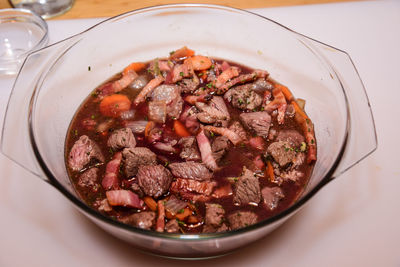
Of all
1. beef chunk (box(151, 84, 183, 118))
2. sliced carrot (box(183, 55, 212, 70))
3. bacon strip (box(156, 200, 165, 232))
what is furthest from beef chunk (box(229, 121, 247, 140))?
bacon strip (box(156, 200, 165, 232))

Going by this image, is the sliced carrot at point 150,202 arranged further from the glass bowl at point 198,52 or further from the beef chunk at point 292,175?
the beef chunk at point 292,175

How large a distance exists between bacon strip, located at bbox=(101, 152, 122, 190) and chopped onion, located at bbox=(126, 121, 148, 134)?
9.9 inches

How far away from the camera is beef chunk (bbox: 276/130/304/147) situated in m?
2.71

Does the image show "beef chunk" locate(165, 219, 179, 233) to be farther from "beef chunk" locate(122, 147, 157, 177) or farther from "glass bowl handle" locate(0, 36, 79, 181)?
"glass bowl handle" locate(0, 36, 79, 181)

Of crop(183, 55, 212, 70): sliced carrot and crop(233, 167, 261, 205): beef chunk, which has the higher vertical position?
crop(183, 55, 212, 70): sliced carrot

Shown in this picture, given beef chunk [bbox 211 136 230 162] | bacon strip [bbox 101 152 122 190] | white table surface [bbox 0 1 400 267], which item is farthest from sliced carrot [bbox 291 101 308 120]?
bacon strip [bbox 101 152 122 190]

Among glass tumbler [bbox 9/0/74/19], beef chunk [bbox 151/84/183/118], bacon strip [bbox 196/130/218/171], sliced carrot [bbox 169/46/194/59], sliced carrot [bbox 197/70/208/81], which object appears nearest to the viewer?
bacon strip [bbox 196/130/218/171]

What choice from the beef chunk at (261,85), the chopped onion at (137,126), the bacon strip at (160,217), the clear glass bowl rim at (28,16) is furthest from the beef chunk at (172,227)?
the clear glass bowl rim at (28,16)

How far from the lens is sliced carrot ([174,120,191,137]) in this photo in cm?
281

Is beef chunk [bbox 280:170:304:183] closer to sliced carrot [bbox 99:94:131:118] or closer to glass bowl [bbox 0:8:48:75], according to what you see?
sliced carrot [bbox 99:94:131:118]

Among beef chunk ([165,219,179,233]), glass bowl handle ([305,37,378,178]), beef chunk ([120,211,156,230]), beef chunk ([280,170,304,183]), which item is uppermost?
glass bowl handle ([305,37,378,178])

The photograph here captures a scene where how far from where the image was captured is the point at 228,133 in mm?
2742

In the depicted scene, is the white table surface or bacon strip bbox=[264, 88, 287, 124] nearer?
the white table surface

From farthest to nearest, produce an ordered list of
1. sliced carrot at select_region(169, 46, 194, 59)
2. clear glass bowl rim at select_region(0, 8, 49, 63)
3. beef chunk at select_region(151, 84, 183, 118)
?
clear glass bowl rim at select_region(0, 8, 49, 63)
sliced carrot at select_region(169, 46, 194, 59)
beef chunk at select_region(151, 84, 183, 118)
